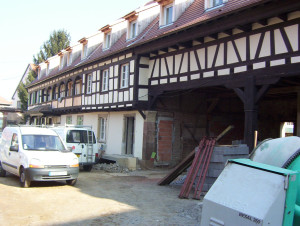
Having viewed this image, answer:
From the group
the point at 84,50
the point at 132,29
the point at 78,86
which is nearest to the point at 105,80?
the point at 132,29

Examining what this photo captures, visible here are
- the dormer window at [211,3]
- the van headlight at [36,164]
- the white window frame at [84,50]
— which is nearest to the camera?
the van headlight at [36,164]

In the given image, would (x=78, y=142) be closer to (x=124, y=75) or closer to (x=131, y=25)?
(x=124, y=75)

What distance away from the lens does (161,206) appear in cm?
787

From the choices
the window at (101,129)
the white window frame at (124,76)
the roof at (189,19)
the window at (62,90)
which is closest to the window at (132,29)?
the roof at (189,19)

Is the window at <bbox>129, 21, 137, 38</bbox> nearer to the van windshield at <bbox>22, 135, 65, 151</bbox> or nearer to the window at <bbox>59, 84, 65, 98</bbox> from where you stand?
the van windshield at <bbox>22, 135, 65, 151</bbox>

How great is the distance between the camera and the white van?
9273mm

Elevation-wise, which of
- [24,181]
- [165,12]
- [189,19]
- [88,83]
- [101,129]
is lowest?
[24,181]

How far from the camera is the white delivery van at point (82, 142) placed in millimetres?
13883

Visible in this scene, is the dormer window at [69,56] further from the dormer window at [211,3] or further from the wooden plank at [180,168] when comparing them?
the wooden plank at [180,168]

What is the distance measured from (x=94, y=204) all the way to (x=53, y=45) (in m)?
41.2

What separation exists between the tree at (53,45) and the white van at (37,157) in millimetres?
36090

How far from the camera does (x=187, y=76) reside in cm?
1312

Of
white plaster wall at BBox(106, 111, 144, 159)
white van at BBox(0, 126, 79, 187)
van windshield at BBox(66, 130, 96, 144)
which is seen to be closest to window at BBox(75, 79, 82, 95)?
white plaster wall at BBox(106, 111, 144, 159)

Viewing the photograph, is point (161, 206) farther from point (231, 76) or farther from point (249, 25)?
point (249, 25)
